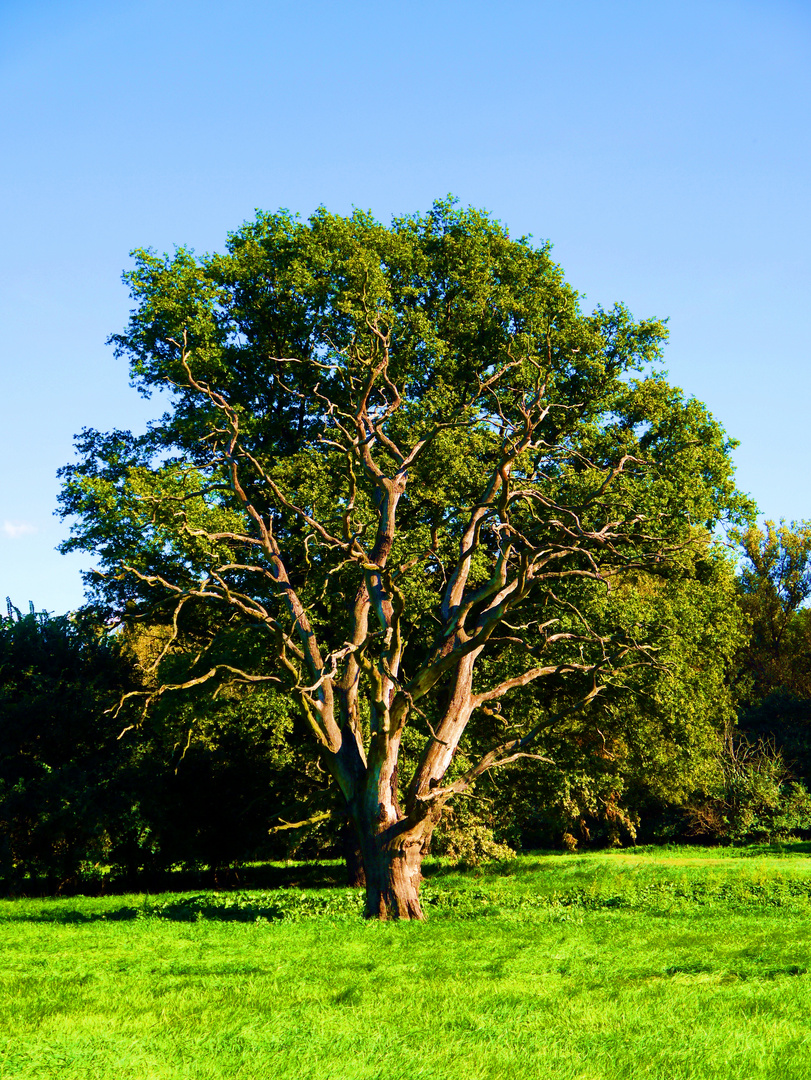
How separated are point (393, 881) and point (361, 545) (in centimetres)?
666

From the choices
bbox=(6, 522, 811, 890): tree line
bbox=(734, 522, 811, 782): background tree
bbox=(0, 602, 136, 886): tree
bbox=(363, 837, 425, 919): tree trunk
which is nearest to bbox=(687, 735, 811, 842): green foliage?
bbox=(6, 522, 811, 890): tree line

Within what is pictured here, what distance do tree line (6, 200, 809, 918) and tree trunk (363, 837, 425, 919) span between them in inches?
129

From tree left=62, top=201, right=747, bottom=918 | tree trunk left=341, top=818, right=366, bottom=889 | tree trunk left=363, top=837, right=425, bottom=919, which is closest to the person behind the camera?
tree trunk left=363, top=837, right=425, bottom=919

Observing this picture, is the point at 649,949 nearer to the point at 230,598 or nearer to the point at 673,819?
the point at 230,598

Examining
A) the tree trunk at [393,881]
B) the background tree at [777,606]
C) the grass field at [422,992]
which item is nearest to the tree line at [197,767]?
the tree trunk at [393,881]

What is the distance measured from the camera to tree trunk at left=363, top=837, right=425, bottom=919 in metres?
15.1

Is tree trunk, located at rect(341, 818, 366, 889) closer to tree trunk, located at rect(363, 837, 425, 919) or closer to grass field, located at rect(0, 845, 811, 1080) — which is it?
grass field, located at rect(0, 845, 811, 1080)

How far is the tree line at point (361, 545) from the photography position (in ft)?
66.4

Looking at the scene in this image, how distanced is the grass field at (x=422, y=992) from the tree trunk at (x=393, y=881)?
54cm

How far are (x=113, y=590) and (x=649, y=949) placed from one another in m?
15.7

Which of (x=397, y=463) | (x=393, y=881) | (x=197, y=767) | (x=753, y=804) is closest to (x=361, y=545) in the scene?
(x=397, y=463)

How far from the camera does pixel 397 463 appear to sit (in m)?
21.3

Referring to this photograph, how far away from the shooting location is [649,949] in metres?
11.4

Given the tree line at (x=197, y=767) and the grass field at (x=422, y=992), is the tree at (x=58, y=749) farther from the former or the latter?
the grass field at (x=422, y=992)
